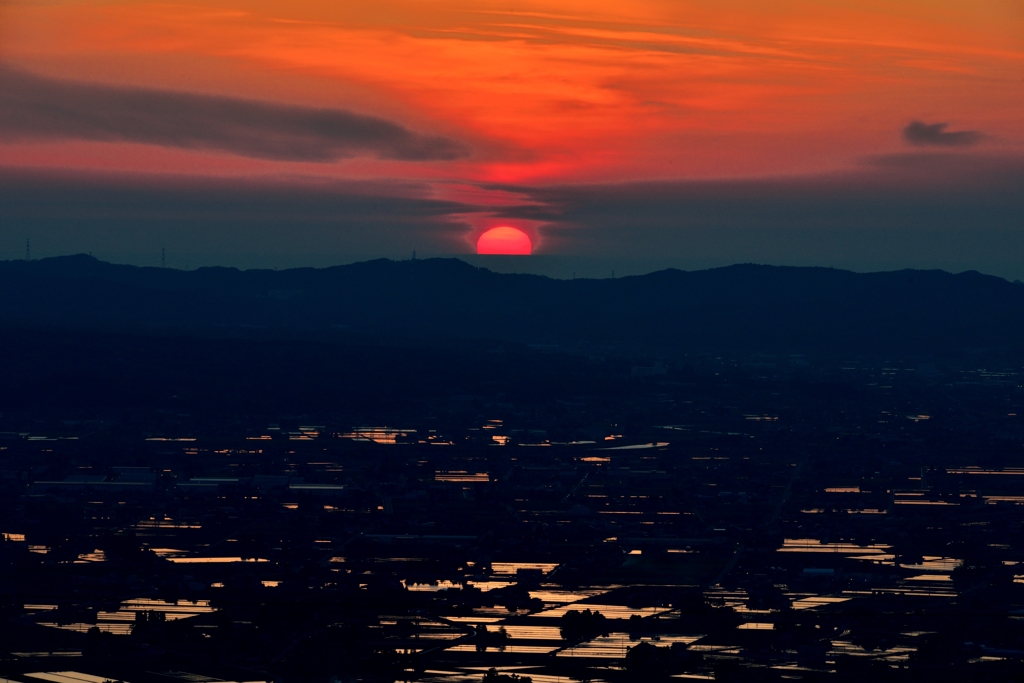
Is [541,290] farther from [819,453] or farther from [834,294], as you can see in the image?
[819,453]

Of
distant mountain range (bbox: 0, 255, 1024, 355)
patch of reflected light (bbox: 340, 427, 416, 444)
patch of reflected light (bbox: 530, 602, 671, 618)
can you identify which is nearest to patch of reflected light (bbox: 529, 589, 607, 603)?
patch of reflected light (bbox: 530, 602, 671, 618)

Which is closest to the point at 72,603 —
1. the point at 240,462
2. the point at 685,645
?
the point at 685,645

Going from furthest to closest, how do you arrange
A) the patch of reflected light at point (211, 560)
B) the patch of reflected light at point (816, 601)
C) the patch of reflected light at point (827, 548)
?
the patch of reflected light at point (827, 548)
the patch of reflected light at point (211, 560)
the patch of reflected light at point (816, 601)

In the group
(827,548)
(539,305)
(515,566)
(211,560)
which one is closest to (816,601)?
(827,548)

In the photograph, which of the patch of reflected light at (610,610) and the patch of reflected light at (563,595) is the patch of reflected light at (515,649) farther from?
the patch of reflected light at (563,595)

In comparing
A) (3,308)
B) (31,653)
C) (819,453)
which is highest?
(3,308)

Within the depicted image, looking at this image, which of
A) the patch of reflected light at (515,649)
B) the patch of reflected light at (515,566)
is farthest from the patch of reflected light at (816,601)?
the patch of reflected light at (515,649)

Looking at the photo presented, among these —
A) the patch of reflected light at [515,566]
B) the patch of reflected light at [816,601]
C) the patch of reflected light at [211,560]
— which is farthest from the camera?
the patch of reflected light at [211,560]

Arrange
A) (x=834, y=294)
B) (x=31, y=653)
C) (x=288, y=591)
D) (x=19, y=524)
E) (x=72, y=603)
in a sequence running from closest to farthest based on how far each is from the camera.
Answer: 1. (x=31, y=653)
2. (x=72, y=603)
3. (x=288, y=591)
4. (x=19, y=524)
5. (x=834, y=294)
